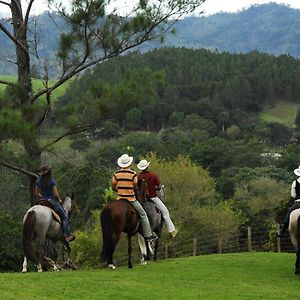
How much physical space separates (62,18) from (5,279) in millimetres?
7516

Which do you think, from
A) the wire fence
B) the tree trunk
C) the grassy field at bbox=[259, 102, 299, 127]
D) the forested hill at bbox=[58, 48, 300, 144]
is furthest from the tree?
the grassy field at bbox=[259, 102, 299, 127]

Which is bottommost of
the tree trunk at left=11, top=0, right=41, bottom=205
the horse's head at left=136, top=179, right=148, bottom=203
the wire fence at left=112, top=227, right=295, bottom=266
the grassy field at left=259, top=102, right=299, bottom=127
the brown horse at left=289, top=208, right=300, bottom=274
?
the wire fence at left=112, top=227, right=295, bottom=266

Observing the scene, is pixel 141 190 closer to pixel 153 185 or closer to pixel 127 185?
pixel 127 185

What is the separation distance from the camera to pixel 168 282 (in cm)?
1108

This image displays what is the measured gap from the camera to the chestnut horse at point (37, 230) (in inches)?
475

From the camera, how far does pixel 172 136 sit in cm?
8962

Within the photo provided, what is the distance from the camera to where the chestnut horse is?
12.1 m

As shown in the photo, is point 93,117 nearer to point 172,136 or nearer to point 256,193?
point 256,193

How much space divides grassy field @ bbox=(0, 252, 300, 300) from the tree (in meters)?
4.27

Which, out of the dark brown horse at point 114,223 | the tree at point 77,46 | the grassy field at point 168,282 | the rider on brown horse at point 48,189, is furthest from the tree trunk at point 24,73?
the grassy field at point 168,282

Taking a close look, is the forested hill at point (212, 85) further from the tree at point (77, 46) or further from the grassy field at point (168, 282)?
the grassy field at point (168, 282)

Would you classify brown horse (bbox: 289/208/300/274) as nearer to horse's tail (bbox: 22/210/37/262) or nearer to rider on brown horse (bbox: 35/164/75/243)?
rider on brown horse (bbox: 35/164/75/243)

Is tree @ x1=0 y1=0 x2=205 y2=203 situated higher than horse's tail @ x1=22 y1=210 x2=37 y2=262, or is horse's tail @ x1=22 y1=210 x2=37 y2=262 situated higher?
tree @ x1=0 y1=0 x2=205 y2=203

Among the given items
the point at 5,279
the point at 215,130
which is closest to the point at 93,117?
the point at 5,279
